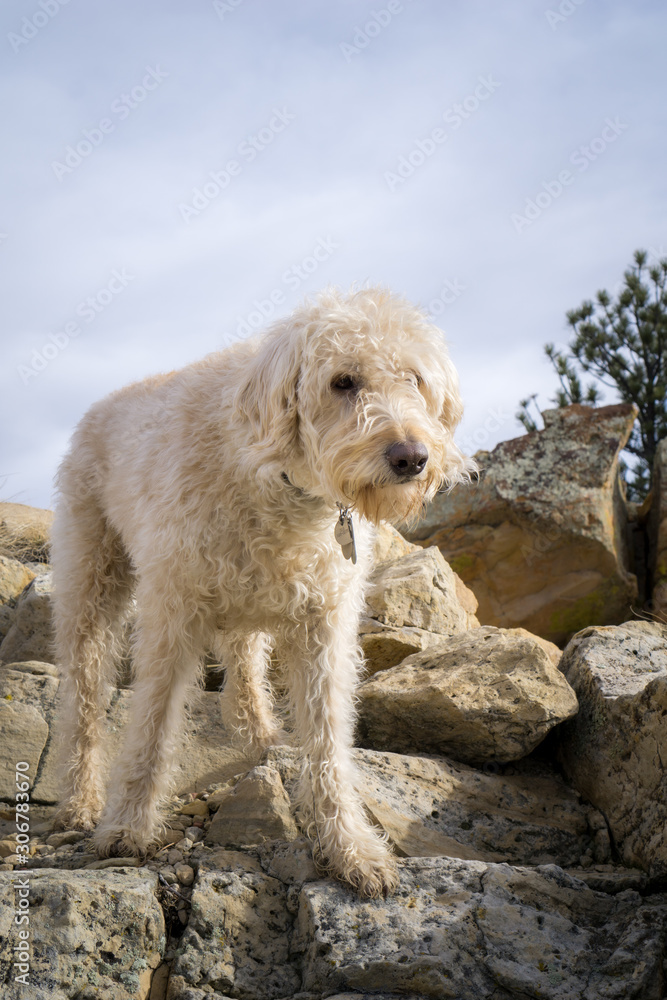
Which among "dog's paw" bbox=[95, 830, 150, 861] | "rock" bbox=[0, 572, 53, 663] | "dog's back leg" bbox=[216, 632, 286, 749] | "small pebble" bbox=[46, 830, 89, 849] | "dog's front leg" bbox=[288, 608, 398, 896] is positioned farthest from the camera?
"rock" bbox=[0, 572, 53, 663]

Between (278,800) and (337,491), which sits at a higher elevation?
(337,491)

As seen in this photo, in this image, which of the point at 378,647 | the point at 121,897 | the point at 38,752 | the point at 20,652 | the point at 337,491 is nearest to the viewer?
the point at 121,897

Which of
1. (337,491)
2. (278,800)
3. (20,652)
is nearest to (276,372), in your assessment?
(337,491)

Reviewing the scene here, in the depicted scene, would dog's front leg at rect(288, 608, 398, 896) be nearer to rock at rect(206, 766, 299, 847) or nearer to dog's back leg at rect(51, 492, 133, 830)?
rock at rect(206, 766, 299, 847)

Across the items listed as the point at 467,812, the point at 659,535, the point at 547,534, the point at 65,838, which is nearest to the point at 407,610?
the point at 467,812

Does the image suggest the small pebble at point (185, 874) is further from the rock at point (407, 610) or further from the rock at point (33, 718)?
the rock at point (407, 610)

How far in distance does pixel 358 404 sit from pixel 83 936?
2.55 meters

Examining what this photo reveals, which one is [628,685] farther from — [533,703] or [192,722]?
[192,722]

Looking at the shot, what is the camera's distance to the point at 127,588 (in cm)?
561

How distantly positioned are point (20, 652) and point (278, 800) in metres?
3.72

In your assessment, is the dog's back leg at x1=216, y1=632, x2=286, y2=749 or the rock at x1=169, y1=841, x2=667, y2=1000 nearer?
the rock at x1=169, y1=841, x2=667, y2=1000

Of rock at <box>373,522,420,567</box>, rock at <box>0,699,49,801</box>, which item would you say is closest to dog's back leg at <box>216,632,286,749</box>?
rock at <box>0,699,49,801</box>

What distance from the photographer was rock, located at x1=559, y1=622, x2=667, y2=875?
4.18 meters

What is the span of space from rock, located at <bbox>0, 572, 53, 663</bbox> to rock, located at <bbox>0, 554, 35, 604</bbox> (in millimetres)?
851
